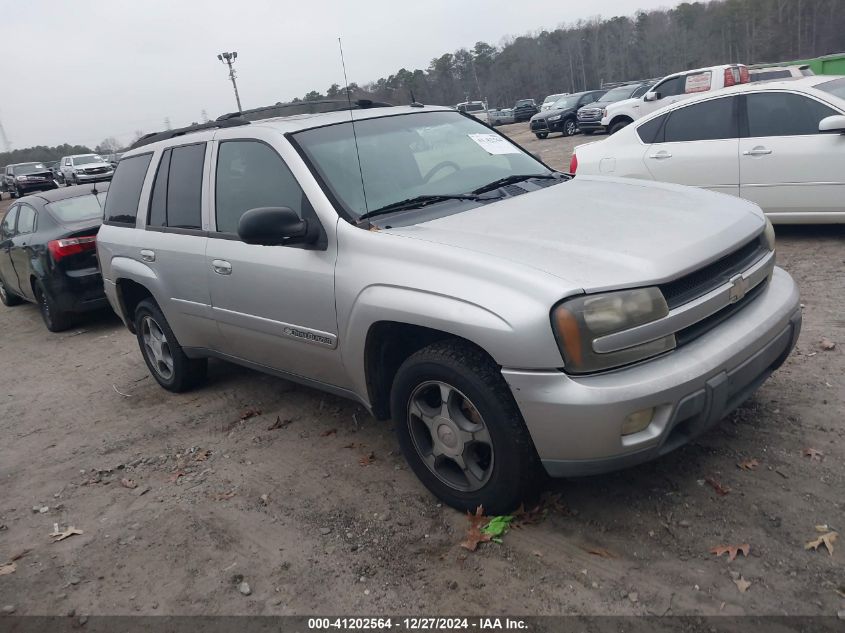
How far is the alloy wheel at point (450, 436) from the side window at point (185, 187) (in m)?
2.11

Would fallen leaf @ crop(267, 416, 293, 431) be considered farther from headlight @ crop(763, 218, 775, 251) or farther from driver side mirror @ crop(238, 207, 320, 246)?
headlight @ crop(763, 218, 775, 251)

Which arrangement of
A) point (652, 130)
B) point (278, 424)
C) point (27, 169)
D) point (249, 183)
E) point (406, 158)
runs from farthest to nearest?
point (27, 169) < point (652, 130) < point (278, 424) < point (249, 183) < point (406, 158)

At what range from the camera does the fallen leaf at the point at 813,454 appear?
10.7 feet

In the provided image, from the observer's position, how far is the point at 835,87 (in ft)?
22.0

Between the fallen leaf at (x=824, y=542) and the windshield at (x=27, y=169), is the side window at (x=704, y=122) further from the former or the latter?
the windshield at (x=27, y=169)

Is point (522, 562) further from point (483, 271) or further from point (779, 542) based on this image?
point (483, 271)

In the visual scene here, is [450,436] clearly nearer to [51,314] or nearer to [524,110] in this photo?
[51,314]

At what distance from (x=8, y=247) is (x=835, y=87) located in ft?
32.1

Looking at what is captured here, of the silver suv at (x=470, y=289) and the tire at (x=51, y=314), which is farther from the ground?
the silver suv at (x=470, y=289)

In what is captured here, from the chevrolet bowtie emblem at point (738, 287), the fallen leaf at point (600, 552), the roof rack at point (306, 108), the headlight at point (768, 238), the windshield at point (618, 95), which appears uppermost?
the roof rack at point (306, 108)

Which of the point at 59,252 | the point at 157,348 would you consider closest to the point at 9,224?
the point at 59,252

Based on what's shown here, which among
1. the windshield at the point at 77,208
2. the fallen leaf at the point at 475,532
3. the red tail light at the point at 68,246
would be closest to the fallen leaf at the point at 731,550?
the fallen leaf at the point at 475,532

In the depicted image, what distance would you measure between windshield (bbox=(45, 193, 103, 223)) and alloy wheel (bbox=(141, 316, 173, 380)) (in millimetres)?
3291

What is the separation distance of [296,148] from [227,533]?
206 centimetres
